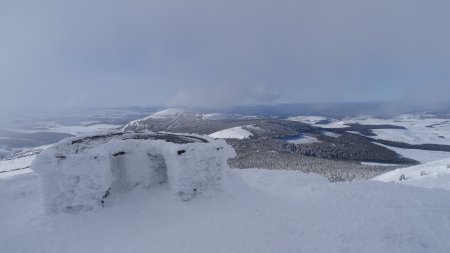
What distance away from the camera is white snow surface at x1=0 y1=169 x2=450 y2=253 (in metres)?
17.7

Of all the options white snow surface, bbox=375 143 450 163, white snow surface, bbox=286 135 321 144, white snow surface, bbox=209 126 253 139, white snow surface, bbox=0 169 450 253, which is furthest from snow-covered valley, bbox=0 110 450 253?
white snow surface, bbox=375 143 450 163

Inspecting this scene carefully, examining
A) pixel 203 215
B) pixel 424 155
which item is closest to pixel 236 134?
pixel 424 155

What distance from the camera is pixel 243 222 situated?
20391 mm

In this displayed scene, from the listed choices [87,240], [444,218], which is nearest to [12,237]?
[87,240]

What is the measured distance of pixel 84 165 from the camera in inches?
853

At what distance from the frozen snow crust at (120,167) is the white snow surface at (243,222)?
2.64 feet

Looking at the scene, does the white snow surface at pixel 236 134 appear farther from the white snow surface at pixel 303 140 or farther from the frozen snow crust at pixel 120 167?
the frozen snow crust at pixel 120 167

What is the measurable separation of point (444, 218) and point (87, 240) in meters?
21.2

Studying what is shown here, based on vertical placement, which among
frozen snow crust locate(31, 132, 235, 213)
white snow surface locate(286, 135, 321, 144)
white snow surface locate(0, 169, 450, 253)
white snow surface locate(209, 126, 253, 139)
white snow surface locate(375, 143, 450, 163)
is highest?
frozen snow crust locate(31, 132, 235, 213)

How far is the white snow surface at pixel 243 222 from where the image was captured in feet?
58.0

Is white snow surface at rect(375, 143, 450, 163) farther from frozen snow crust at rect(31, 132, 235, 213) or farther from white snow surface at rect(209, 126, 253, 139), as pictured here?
frozen snow crust at rect(31, 132, 235, 213)

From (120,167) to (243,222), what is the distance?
1062 cm

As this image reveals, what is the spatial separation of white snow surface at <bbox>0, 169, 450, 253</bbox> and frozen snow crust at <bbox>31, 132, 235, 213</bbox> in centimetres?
80

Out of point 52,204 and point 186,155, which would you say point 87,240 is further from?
point 186,155
